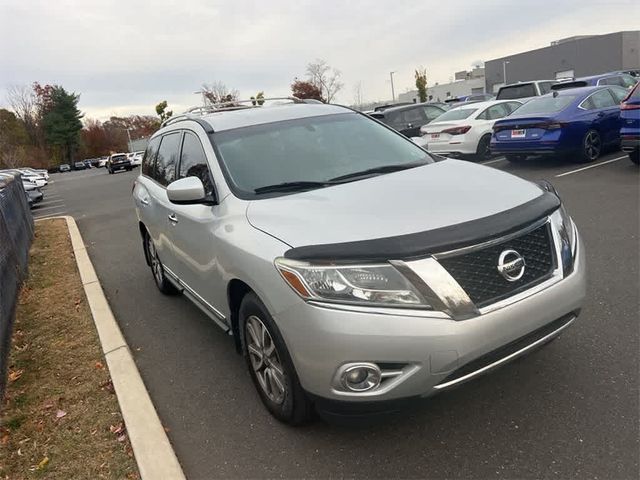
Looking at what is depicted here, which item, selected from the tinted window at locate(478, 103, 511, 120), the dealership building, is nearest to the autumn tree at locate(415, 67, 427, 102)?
the dealership building

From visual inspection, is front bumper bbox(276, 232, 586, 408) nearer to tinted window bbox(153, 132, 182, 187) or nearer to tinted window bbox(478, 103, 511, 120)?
tinted window bbox(153, 132, 182, 187)

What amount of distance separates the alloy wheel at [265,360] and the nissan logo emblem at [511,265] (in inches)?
48.2

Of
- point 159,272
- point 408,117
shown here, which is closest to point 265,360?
point 159,272

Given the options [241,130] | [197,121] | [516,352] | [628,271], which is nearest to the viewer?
[516,352]

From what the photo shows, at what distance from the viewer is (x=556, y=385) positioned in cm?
307

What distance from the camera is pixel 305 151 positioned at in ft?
11.9

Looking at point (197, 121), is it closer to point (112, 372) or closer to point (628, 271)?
point (112, 372)

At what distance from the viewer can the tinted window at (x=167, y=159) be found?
439 centimetres

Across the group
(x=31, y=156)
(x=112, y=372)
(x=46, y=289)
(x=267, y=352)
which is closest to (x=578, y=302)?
(x=267, y=352)

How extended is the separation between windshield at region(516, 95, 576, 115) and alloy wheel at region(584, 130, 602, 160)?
0.79m

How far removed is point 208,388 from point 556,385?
2.28 metres

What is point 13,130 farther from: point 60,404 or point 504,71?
point 60,404

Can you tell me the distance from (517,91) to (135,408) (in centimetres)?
1557

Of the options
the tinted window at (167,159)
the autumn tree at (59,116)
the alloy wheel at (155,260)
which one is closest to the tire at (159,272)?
the alloy wheel at (155,260)
